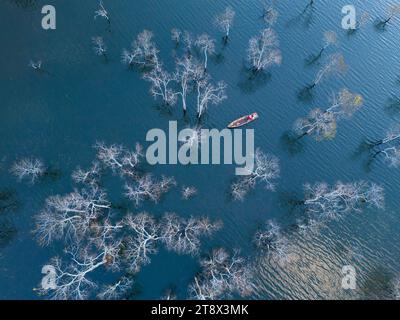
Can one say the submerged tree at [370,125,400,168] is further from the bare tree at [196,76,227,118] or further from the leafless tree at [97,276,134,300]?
the leafless tree at [97,276,134,300]

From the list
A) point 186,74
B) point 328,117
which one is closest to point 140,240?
point 186,74

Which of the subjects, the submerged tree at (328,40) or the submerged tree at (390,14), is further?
the submerged tree at (390,14)

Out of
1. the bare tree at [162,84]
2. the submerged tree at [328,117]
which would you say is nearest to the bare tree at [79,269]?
the bare tree at [162,84]

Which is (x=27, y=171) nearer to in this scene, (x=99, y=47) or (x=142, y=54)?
(x=99, y=47)

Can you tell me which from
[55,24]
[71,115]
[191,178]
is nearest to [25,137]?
[71,115]

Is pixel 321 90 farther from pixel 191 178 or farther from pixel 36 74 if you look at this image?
pixel 36 74

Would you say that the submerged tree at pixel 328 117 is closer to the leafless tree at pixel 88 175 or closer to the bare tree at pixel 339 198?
the bare tree at pixel 339 198

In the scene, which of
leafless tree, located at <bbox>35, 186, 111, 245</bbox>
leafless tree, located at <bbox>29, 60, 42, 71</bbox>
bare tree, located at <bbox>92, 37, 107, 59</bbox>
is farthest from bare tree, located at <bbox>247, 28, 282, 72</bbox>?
leafless tree, located at <bbox>29, 60, 42, 71</bbox>
